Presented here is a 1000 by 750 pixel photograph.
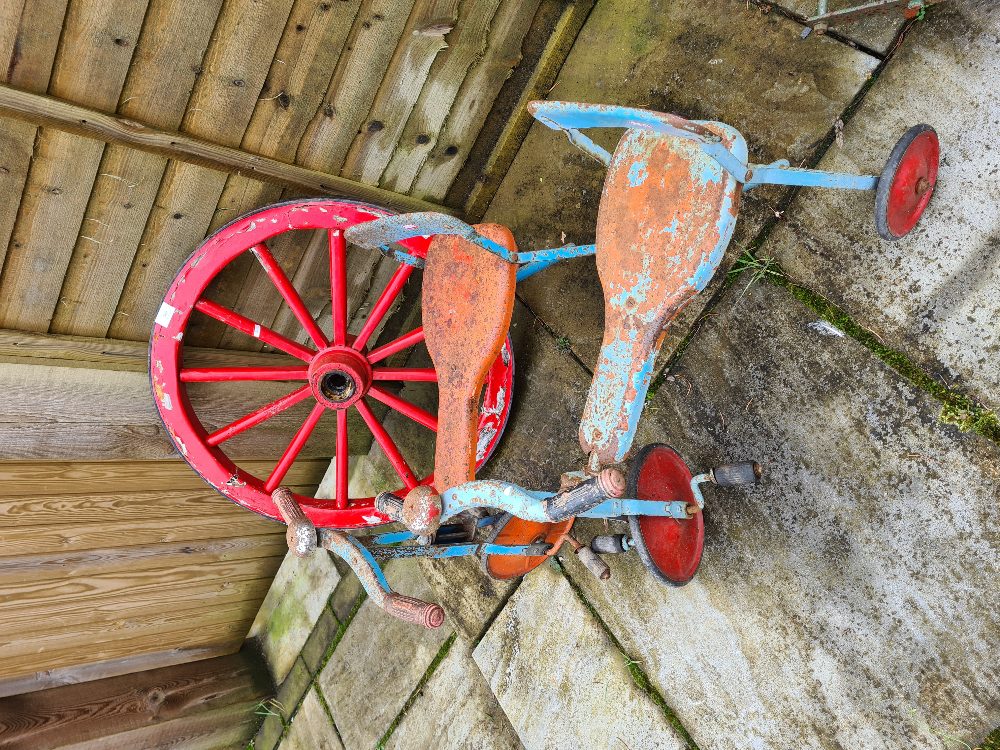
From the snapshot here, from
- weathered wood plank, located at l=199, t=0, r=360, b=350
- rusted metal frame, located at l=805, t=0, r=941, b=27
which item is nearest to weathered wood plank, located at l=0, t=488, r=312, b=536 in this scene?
weathered wood plank, located at l=199, t=0, r=360, b=350

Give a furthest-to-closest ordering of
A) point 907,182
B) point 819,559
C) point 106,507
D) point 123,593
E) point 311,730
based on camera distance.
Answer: point 311,730
point 123,593
point 106,507
point 819,559
point 907,182

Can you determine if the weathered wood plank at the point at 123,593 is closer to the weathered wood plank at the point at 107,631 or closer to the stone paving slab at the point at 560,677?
the weathered wood plank at the point at 107,631

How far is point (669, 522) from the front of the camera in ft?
5.90

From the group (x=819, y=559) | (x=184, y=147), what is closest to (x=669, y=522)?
(x=819, y=559)

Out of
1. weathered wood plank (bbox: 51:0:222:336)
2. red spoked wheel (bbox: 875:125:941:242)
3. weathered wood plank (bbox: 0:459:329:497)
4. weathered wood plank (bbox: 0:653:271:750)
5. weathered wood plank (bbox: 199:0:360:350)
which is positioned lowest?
red spoked wheel (bbox: 875:125:941:242)

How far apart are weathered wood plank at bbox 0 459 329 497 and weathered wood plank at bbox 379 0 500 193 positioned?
1.24 metres

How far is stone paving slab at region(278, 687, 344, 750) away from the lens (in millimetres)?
3070

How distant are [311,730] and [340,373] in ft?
6.20

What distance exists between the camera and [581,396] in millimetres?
2311

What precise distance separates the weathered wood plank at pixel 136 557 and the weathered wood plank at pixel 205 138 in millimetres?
876

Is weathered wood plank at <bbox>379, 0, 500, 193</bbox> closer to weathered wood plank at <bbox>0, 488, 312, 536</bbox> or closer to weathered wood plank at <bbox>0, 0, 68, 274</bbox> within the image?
weathered wood plank at <bbox>0, 0, 68, 274</bbox>

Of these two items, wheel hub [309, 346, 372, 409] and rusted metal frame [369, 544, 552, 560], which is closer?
rusted metal frame [369, 544, 552, 560]

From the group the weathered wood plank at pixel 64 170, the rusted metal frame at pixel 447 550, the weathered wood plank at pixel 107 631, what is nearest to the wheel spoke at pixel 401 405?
the rusted metal frame at pixel 447 550

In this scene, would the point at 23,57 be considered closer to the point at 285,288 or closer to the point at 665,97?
the point at 285,288
